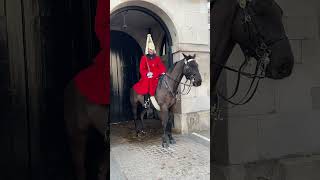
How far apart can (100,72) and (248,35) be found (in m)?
0.82

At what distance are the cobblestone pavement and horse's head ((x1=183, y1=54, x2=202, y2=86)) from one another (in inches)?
15.0

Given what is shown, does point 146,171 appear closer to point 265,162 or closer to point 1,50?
point 265,162

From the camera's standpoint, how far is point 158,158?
1.95 meters

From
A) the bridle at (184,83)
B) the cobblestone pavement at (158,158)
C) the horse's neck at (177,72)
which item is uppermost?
the horse's neck at (177,72)

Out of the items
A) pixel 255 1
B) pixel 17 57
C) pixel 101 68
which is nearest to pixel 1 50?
pixel 17 57

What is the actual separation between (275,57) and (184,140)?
0.82 metres

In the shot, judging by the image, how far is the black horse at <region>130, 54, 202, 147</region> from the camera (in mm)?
1933

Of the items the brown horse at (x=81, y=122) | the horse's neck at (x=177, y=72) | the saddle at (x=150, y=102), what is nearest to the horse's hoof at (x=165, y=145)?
the saddle at (x=150, y=102)

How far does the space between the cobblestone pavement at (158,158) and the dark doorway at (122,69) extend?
11 cm

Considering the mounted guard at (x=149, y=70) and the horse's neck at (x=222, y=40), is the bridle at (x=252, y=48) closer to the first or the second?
the horse's neck at (x=222, y=40)

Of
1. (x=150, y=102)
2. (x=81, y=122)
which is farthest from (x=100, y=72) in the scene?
(x=150, y=102)

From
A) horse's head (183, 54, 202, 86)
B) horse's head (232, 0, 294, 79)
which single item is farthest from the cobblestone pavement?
horse's head (232, 0, 294, 79)

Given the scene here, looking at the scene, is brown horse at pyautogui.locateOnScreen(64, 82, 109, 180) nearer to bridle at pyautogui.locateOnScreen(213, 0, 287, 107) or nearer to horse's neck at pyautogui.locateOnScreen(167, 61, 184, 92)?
bridle at pyautogui.locateOnScreen(213, 0, 287, 107)

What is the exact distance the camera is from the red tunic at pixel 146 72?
5.85 feet
